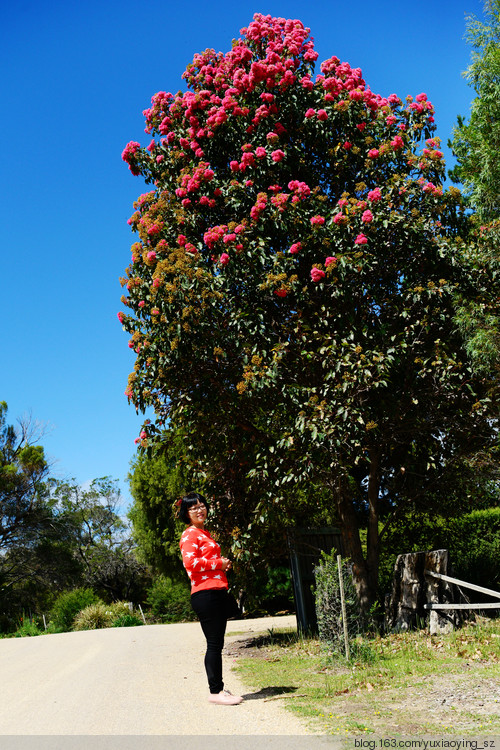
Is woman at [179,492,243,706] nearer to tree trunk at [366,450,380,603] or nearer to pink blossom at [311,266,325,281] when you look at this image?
pink blossom at [311,266,325,281]

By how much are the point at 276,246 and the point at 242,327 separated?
57.4 inches

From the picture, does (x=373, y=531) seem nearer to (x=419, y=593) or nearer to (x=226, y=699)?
(x=419, y=593)

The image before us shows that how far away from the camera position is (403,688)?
16.9ft

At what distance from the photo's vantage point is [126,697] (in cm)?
589

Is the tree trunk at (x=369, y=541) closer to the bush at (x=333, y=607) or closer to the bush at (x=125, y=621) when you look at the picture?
the bush at (x=333, y=607)

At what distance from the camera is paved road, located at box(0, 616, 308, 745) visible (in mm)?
4570

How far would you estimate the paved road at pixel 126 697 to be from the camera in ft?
15.0

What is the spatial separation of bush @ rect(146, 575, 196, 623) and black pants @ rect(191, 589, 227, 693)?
13446 millimetres

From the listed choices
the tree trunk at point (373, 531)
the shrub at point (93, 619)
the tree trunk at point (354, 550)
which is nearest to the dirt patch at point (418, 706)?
the tree trunk at point (354, 550)

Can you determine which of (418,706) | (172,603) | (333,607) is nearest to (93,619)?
(172,603)

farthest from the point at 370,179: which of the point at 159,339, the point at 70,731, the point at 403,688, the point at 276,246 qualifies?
the point at 70,731

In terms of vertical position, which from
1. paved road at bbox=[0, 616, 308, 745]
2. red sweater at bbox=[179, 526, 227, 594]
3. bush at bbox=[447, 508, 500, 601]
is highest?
red sweater at bbox=[179, 526, 227, 594]

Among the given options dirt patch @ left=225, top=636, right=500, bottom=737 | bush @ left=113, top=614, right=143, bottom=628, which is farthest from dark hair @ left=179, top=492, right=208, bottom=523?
bush @ left=113, top=614, right=143, bottom=628

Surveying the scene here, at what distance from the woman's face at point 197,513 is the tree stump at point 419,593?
3982mm
